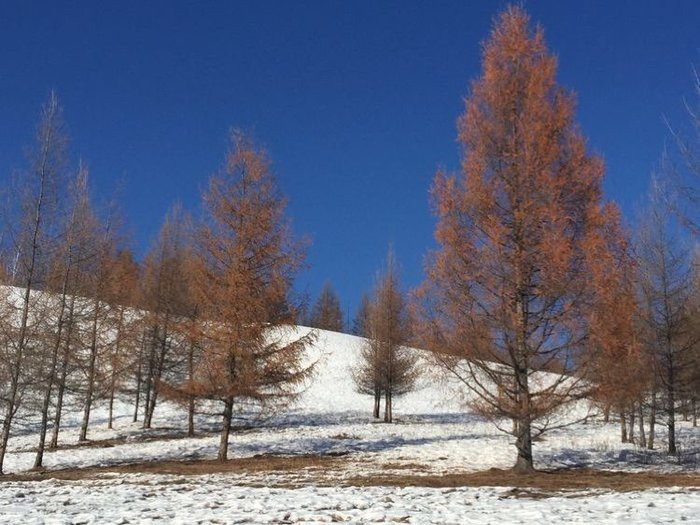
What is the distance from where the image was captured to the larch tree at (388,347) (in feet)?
117

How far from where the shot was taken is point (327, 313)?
93.9 metres

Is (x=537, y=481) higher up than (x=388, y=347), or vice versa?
(x=388, y=347)

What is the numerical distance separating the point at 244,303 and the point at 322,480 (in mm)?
6825

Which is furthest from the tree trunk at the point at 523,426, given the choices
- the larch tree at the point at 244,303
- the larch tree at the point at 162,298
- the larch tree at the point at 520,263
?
the larch tree at the point at 162,298

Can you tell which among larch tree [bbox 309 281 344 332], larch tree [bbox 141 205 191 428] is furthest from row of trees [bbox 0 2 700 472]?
larch tree [bbox 309 281 344 332]

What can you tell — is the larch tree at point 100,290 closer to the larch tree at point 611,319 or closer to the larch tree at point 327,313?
the larch tree at point 611,319

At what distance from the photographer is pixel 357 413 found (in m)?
37.8

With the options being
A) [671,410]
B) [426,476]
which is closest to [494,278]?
[426,476]

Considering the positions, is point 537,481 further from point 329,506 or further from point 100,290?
point 100,290

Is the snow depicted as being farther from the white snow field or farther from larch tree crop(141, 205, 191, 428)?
larch tree crop(141, 205, 191, 428)

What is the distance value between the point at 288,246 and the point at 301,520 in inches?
479

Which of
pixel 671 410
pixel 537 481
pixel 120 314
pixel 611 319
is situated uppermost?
pixel 120 314

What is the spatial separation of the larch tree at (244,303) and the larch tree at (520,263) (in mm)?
6680

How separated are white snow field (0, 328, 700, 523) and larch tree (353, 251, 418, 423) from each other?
2572mm
